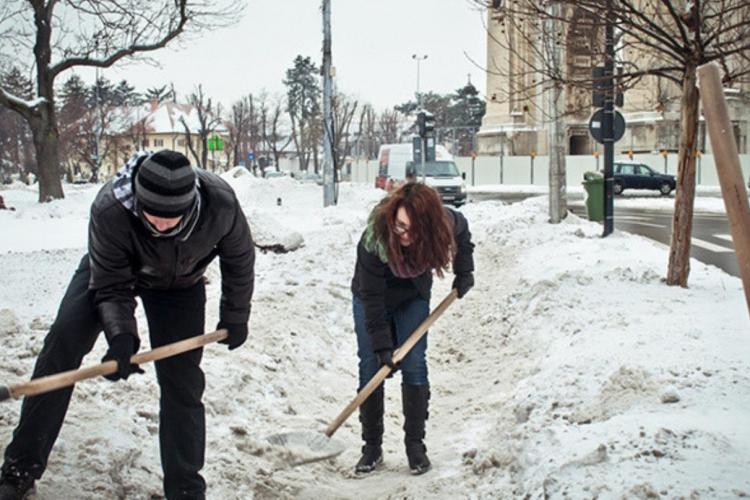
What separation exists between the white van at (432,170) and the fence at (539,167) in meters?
14.1

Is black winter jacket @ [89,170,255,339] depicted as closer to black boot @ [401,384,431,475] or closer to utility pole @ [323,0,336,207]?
black boot @ [401,384,431,475]

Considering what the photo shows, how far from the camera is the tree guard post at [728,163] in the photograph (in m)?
2.78

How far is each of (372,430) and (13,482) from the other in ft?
7.09

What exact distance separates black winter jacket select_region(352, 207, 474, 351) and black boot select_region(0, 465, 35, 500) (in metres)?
1.94

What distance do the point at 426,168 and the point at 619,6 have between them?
914 inches

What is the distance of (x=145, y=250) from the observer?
3816mm

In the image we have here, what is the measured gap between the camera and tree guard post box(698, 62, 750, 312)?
278 cm

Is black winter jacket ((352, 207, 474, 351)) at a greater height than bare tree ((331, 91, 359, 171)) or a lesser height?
lesser

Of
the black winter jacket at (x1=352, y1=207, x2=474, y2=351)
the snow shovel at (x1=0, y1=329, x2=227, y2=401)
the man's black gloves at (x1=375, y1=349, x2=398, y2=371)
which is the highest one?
the black winter jacket at (x1=352, y1=207, x2=474, y2=351)

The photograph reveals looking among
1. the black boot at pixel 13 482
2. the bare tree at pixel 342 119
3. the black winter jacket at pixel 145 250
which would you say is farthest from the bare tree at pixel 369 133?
the black boot at pixel 13 482

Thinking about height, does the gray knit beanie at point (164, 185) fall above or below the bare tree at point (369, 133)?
below

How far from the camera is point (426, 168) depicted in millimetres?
31234

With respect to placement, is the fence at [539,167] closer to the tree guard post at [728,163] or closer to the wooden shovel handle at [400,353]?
the wooden shovel handle at [400,353]

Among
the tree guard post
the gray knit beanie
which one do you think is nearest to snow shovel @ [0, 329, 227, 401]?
the gray knit beanie
